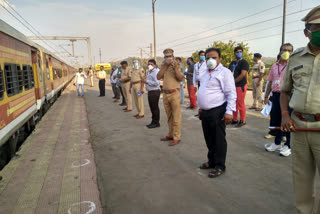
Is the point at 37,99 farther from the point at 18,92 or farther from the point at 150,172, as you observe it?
the point at 150,172

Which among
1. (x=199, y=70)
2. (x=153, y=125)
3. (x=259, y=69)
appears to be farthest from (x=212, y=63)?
(x=259, y=69)

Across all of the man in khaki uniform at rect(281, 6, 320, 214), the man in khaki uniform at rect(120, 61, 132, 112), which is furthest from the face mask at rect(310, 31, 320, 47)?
the man in khaki uniform at rect(120, 61, 132, 112)

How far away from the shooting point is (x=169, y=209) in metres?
2.68

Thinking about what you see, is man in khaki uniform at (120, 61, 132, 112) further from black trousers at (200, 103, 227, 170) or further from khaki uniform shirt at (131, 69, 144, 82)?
black trousers at (200, 103, 227, 170)

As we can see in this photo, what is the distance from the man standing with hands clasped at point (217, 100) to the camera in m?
3.31

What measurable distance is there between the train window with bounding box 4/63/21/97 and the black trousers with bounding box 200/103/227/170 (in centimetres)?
372

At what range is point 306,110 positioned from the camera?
77.2 inches

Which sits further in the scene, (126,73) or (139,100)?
(126,73)

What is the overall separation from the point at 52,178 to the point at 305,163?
3.34 m

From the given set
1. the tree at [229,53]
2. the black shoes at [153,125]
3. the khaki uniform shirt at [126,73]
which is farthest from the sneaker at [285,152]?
the tree at [229,53]

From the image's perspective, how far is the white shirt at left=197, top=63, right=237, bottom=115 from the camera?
3299mm

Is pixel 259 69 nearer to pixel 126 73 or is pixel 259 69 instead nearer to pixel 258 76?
pixel 258 76

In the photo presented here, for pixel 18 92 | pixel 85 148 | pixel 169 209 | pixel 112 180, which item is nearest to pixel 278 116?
pixel 169 209

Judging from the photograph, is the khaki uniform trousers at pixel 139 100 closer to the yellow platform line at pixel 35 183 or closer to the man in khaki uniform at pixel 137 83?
the man in khaki uniform at pixel 137 83
